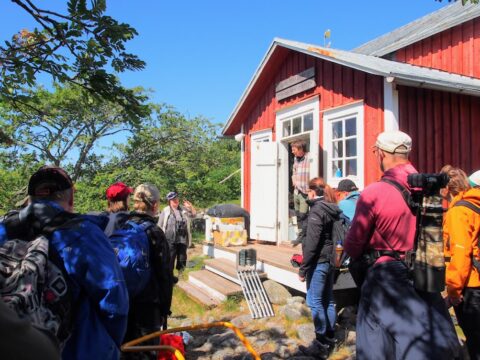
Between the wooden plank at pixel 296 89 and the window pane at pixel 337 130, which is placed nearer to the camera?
the window pane at pixel 337 130

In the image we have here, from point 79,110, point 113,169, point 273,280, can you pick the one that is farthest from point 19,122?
point 273,280

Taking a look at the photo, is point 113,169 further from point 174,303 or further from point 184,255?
point 174,303

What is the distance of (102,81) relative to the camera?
2781mm

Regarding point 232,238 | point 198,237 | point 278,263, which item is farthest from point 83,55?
point 198,237

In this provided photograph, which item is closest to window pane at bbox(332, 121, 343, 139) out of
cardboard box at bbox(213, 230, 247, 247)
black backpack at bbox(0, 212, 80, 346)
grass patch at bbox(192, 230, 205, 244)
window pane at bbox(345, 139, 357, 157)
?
window pane at bbox(345, 139, 357, 157)

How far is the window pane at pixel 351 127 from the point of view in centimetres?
669

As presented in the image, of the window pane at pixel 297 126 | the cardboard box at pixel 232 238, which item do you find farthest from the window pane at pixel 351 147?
the cardboard box at pixel 232 238

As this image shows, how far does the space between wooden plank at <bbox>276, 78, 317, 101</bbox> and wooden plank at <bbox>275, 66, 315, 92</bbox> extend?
0.07 metres

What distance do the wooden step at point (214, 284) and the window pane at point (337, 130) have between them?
3209mm

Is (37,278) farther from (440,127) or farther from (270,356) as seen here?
(440,127)

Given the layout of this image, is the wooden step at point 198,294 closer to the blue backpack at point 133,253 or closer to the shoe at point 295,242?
the shoe at point 295,242

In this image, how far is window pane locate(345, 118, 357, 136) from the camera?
6.69m

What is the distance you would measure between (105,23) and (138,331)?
2.19 metres

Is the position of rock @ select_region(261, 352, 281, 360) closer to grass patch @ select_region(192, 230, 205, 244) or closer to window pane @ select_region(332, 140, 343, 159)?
window pane @ select_region(332, 140, 343, 159)
